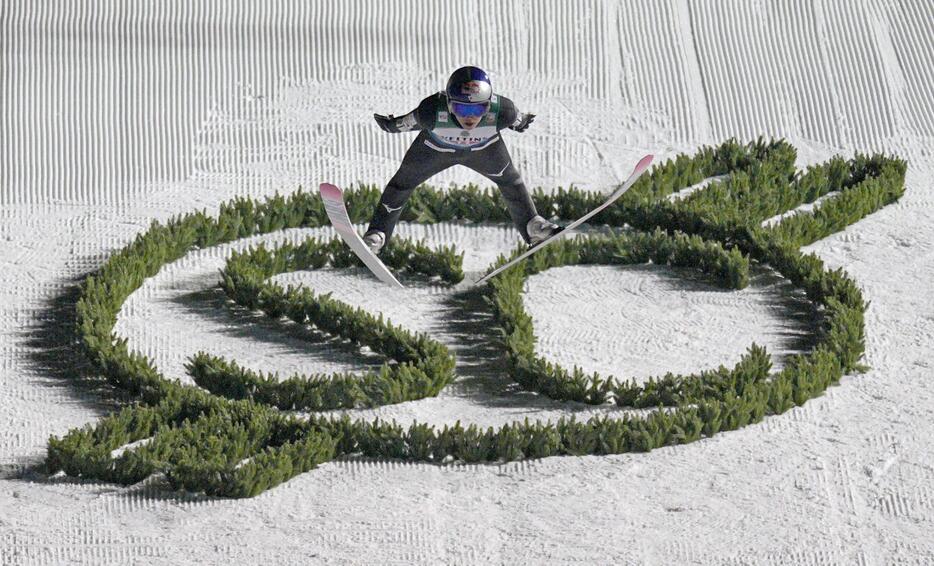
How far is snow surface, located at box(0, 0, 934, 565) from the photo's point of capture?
11.0 metres

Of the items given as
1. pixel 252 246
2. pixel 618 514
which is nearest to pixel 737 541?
pixel 618 514

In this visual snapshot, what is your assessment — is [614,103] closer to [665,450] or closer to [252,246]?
[252,246]

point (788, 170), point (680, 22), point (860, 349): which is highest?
point (680, 22)

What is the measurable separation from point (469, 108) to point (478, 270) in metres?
2.12

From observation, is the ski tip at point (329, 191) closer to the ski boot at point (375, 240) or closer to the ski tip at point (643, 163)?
the ski boot at point (375, 240)

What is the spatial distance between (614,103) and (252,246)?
3621 millimetres

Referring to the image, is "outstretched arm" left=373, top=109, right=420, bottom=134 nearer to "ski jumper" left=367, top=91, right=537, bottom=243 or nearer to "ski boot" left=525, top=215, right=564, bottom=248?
"ski jumper" left=367, top=91, right=537, bottom=243

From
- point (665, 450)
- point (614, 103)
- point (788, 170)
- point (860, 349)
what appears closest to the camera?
point (665, 450)

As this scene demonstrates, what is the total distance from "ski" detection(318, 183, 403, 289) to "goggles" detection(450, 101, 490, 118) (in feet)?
3.30

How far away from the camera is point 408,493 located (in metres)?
11.3

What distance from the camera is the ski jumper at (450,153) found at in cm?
1227

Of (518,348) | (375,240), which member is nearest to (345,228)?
(375,240)

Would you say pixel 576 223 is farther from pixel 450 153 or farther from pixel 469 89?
pixel 469 89

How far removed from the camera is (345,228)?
12703mm
